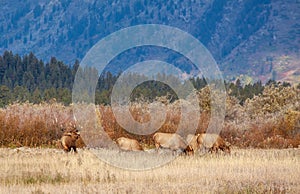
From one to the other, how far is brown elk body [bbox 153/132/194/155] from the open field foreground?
6.01 feet

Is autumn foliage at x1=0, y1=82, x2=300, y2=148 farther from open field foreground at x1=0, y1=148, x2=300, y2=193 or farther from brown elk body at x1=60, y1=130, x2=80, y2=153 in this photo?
open field foreground at x1=0, y1=148, x2=300, y2=193

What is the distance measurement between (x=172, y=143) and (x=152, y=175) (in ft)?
23.6

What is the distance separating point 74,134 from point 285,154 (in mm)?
7889

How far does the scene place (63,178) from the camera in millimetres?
17594

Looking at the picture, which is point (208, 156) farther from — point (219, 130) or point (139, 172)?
point (219, 130)

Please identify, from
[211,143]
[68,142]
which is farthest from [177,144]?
[68,142]

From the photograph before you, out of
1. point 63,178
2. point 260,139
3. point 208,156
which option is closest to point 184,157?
point 208,156

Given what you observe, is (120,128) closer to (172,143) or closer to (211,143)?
(172,143)

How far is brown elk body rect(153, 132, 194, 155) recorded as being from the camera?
25222 millimetres

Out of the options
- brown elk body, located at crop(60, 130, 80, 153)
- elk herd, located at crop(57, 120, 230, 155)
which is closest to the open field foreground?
brown elk body, located at crop(60, 130, 80, 153)

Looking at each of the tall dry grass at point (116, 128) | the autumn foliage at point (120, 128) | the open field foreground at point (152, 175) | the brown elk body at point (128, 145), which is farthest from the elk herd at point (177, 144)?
the autumn foliage at point (120, 128)

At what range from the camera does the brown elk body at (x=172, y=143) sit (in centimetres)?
2522

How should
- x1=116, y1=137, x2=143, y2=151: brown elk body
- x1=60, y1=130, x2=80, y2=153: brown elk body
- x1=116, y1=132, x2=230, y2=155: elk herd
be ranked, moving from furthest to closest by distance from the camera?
1. x1=116, y1=137, x2=143, y2=151: brown elk body
2. x1=116, y1=132, x2=230, y2=155: elk herd
3. x1=60, y1=130, x2=80, y2=153: brown elk body

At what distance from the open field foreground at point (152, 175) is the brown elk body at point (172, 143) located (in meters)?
1.83
